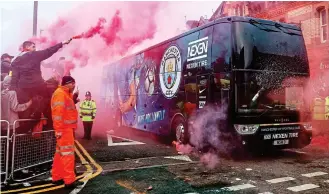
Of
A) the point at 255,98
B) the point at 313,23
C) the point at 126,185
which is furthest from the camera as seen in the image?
the point at 313,23

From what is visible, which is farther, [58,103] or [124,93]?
[124,93]

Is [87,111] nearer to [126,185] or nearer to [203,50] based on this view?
[203,50]

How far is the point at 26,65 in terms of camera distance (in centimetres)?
619

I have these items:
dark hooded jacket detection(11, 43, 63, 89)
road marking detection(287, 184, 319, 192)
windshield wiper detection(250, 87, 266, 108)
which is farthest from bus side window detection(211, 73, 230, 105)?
dark hooded jacket detection(11, 43, 63, 89)

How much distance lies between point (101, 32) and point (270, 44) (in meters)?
7.69

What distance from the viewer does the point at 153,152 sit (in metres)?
8.03

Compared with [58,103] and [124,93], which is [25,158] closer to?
[58,103]

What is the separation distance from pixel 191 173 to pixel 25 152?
3.12 meters

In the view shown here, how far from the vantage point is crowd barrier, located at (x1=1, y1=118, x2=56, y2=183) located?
5.02 meters

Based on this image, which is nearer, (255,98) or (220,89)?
(255,98)

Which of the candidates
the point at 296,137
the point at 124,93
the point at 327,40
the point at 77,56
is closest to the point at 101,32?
the point at 124,93

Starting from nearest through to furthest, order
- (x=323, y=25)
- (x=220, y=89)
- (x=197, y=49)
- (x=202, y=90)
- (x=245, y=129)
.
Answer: (x=245, y=129) → (x=220, y=89) → (x=202, y=90) → (x=197, y=49) → (x=323, y=25)

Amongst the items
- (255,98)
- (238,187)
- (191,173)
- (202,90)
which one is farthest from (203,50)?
(238,187)

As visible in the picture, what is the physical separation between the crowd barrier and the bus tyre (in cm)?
357
